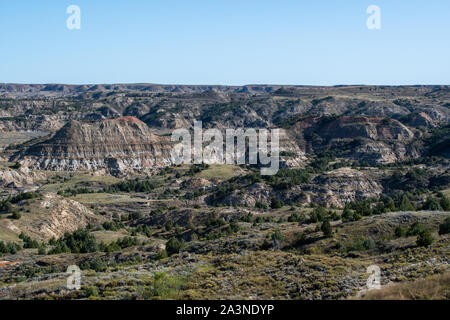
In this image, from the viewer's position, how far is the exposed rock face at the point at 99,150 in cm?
10738

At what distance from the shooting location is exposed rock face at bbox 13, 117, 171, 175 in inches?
4227

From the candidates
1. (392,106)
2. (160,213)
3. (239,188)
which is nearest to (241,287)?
(160,213)

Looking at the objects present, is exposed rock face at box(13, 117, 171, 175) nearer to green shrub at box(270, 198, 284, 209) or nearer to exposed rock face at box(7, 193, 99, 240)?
exposed rock face at box(7, 193, 99, 240)

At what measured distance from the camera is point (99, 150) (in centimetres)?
11150

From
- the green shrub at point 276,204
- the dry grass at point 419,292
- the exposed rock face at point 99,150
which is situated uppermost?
the dry grass at point 419,292

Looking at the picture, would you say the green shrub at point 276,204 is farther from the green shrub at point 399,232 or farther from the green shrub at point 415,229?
the green shrub at point 399,232

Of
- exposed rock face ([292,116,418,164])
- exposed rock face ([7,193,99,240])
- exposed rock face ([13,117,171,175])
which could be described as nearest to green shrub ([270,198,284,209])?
Answer: exposed rock face ([7,193,99,240])

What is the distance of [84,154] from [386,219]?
85.1 metres

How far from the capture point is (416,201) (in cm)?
6400

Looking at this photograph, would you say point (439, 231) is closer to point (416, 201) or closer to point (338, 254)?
point (338, 254)

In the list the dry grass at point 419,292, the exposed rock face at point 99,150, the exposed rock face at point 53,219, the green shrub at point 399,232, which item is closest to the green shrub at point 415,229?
the green shrub at point 399,232

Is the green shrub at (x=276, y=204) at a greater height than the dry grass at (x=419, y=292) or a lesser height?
lesser
